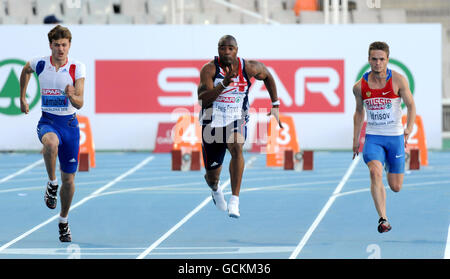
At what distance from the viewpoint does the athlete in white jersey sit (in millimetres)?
10305

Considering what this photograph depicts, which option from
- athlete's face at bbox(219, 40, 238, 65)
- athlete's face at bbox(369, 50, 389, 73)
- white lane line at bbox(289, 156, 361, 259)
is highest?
athlete's face at bbox(219, 40, 238, 65)

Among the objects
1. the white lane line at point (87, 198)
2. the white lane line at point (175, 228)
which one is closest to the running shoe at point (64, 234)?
the white lane line at point (87, 198)

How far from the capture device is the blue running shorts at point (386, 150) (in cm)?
1052

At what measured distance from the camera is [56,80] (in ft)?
33.0

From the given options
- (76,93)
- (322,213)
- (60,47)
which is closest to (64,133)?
(76,93)

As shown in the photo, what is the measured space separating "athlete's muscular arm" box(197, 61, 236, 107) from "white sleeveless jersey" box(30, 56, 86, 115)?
1.20 m

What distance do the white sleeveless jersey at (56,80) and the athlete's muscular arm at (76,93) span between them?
0.25ft

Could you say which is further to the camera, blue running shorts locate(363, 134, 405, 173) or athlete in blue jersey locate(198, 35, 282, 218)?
blue running shorts locate(363, 134, 405, 173)

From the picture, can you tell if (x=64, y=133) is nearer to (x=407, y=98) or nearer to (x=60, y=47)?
(x=60, y=47)

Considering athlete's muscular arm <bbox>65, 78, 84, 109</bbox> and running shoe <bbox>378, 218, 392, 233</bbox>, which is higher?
athlete's muscular arm <bbox>65, 78, 84, 109</bbox>

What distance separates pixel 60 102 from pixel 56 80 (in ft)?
0.73

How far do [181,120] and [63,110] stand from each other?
958 cm

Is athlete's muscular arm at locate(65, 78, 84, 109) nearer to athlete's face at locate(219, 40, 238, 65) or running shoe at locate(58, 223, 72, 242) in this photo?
running shoe at locate(58, 223, 72, 242)

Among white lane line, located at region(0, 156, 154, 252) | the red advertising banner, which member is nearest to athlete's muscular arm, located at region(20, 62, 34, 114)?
white lane line, located at region(0, 156, 154, 252)
